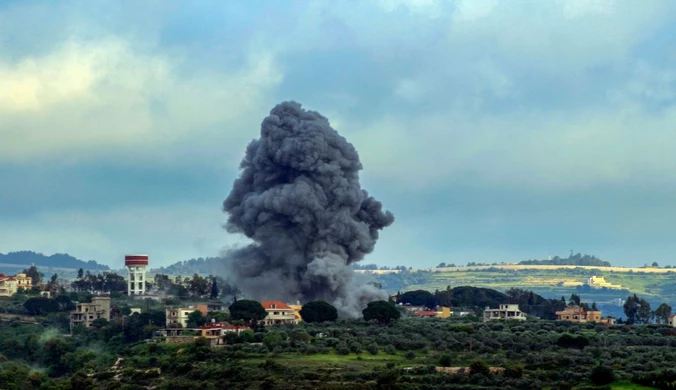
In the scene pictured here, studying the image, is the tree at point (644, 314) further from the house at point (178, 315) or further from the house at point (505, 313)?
the house at point (178, 315)

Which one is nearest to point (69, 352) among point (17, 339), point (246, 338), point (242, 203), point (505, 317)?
point (17, 339)

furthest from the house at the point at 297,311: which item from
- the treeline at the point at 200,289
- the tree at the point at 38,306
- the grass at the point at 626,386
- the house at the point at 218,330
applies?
the grass at the point at 626,386

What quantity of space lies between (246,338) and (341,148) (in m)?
39.2

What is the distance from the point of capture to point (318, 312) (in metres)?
123

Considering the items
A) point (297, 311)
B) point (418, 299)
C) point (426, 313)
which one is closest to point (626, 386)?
point (297, 311)

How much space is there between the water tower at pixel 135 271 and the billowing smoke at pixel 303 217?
30733 mm

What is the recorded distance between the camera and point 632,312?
154 meters

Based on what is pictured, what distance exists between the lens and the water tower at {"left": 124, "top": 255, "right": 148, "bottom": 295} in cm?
17188

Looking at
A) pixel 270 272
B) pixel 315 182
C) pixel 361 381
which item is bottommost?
pixel 361 381

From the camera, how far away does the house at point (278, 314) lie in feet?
406

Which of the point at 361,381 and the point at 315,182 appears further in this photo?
the point at 315,182

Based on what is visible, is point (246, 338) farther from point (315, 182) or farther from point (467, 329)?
point (315, 182)

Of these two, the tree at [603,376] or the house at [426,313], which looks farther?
the house at [426,313]

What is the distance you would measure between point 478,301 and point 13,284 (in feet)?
197
